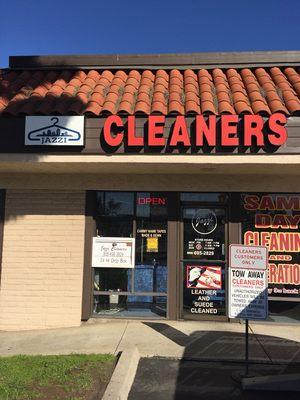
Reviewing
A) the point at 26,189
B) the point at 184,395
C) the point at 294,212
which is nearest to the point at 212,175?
the point at 294,212

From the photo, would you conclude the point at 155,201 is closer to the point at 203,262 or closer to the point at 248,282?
the point at 203,262

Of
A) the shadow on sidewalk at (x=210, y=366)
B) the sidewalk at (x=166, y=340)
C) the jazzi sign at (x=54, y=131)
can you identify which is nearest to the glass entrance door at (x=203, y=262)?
the sidewalk at (x=166, y=340)

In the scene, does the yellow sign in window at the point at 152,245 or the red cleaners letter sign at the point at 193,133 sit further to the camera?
the yellow sign in window at the point at 152,245

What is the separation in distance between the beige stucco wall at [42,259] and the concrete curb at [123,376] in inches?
104

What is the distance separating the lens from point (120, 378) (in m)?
5.70

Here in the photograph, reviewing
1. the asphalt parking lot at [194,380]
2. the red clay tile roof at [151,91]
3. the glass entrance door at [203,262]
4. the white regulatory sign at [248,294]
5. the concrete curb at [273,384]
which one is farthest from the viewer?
the glass entrance door at [203,262]

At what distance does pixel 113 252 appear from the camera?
9.43m

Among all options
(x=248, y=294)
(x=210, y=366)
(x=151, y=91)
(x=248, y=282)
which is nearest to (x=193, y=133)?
(x=151, y=91)

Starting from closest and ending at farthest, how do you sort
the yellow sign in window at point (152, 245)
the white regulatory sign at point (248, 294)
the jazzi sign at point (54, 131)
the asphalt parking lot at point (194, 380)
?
the asphalt parking lot at point (194, 380) → the white regulatory sign at point (248, 294) → the jazzi sign at point (54, 131) → the yellow sign in window at point (152, 245)

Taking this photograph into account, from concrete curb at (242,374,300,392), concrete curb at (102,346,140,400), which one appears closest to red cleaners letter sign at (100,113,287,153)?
concrete curb at (102,346,140,400)

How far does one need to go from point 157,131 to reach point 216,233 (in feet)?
8.49

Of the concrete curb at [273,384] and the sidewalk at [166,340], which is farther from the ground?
the sidewalk at [166,340]

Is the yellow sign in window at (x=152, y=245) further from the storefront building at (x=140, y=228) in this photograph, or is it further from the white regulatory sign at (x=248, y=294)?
the white regulatory sign at (x=248, y=294)

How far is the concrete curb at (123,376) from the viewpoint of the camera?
5270 millimetres
